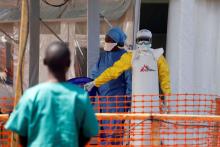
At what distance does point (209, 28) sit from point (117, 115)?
297 cm

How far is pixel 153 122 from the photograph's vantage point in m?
4.69

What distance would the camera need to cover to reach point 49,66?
3.20m

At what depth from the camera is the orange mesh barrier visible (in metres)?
4.60

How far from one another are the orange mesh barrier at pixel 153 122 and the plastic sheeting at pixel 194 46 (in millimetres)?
250

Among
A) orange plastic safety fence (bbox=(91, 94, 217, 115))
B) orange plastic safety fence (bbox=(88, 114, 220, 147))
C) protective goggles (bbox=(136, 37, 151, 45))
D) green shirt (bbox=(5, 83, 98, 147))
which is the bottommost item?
orange plastic safety fence (bbox=(88, 114, 220, 147))

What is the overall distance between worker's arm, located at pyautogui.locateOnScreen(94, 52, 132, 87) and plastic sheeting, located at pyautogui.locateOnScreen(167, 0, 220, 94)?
3.81 ft

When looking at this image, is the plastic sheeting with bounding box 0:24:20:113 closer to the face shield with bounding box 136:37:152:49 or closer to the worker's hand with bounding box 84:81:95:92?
the worker's hand with bounding box 84:81:95:92

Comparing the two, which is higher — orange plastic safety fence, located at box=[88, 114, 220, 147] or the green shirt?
the green shirt

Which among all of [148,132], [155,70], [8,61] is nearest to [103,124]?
[148,132]

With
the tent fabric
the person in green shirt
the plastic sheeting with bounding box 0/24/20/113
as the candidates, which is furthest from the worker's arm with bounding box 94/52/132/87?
the plastic sheeting with bounding box 0/24/20/113

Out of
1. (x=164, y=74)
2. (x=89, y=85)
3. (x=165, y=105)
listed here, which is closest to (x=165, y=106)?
(x=165, y=105)

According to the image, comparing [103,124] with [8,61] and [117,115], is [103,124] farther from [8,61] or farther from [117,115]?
[8,61]

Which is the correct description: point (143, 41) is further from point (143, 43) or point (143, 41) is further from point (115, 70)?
point (115, 70)

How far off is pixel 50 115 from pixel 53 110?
37 mm
